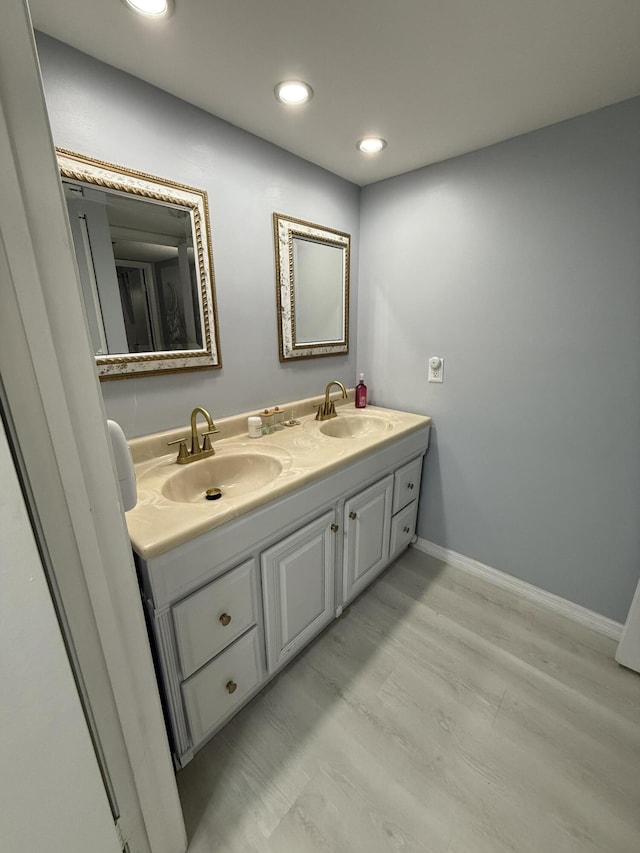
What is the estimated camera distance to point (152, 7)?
0.83m

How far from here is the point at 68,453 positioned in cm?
54

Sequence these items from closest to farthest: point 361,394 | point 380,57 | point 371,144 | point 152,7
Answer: point 152,7
point 380,57
point 371,144
point 361,394

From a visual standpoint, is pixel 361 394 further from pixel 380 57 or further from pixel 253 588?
pixel 380 57

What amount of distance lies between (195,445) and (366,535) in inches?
33.7

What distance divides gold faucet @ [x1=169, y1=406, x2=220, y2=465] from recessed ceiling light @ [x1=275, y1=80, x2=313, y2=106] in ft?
3.59

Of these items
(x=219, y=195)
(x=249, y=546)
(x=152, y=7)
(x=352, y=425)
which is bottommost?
(x=249, y=546)

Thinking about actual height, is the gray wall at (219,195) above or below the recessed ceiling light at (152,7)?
below

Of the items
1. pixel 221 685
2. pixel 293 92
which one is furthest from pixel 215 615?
pixel 293 92

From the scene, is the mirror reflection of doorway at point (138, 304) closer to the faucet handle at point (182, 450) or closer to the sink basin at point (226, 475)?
the faucet handle at point (182, 450)

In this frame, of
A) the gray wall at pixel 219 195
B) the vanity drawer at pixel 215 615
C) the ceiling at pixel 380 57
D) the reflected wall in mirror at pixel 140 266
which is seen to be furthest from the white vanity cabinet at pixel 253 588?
the ceiling at pixel 380 57

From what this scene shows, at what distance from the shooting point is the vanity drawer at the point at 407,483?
1.73 m

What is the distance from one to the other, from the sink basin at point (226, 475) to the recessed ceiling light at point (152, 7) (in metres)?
1.22

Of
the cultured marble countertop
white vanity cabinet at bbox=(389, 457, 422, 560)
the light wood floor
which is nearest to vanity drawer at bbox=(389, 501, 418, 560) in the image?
white vanity cabinet at bbox=(389, 457, 422, 560)

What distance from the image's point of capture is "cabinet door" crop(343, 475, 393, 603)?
1.47 metres
